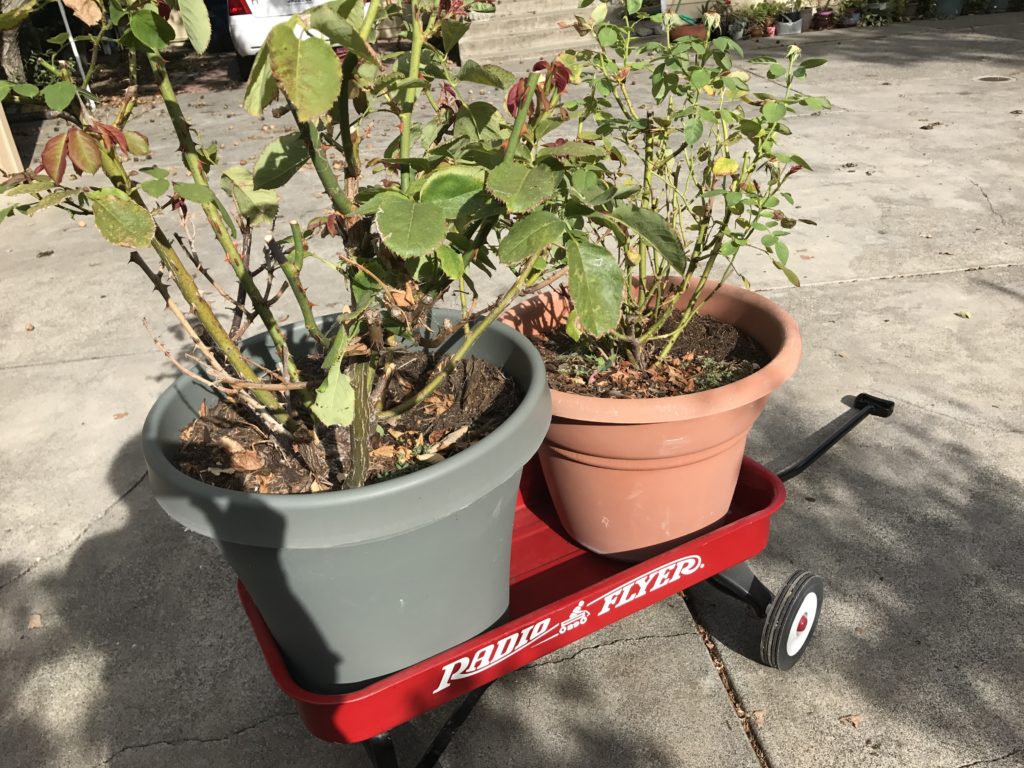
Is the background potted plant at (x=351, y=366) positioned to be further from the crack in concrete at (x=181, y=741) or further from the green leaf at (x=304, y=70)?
the crack in concrete at (x=181, y=741)

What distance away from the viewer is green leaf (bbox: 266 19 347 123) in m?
0.82

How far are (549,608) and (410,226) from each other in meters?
0.69

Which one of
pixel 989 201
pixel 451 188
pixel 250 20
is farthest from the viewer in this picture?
pixel 250 20

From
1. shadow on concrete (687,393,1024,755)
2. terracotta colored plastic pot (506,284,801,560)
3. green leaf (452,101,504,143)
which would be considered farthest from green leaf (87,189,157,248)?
shadow on concrete (687,393,1024,755)

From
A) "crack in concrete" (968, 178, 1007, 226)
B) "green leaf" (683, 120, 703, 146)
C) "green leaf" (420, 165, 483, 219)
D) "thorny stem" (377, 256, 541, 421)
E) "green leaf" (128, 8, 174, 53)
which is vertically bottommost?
"crack in concrete" (968, 178, 1007, 226)

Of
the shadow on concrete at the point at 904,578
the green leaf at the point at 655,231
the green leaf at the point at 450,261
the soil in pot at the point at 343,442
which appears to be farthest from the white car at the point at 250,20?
the green leaf at the point at 655,231

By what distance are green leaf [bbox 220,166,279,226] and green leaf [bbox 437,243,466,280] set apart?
0.34 m

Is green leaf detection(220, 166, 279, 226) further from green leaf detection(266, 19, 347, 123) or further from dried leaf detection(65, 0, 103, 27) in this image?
green leaf detection(266, 19, 347, 123)

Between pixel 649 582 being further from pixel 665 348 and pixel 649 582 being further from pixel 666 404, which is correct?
pixel 665 348

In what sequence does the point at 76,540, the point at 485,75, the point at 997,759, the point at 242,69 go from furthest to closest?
the point at 242,69 < the point at 76,540 < the point at 997,759 < the point at 485,75

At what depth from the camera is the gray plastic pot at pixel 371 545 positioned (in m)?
1.10

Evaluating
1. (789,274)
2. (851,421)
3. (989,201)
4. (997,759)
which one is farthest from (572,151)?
(989,201)

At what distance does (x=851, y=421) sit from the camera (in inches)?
91.0

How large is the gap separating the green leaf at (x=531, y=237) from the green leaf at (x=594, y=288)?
0.14 ft
